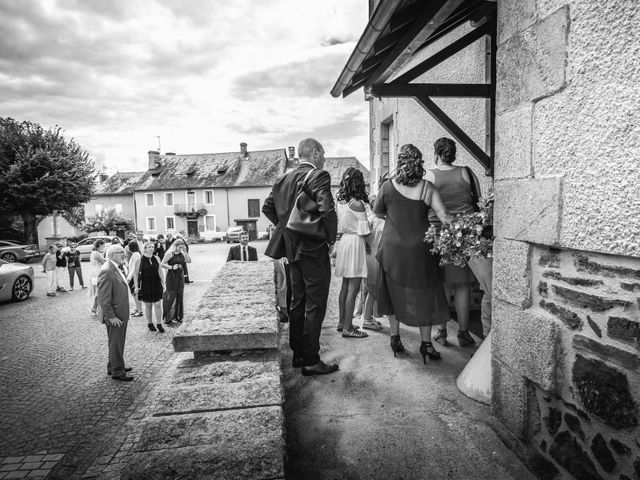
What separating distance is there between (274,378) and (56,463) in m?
2.24

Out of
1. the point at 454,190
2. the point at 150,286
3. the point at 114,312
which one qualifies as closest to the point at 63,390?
the point at 114,312

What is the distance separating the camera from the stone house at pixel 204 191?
43812 millimetres

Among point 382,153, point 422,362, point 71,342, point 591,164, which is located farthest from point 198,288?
point 591,164

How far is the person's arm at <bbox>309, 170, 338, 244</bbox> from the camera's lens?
10.1 ft

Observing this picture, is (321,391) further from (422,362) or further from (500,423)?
(500,423)

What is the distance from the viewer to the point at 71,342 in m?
6.67

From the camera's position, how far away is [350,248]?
4.45 metres

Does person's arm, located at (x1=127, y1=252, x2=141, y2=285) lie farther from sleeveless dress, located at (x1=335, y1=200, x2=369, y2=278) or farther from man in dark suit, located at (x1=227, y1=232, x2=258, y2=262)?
sleeveless dress, located at (x1=335, y1=200, x2=369, y2=278)

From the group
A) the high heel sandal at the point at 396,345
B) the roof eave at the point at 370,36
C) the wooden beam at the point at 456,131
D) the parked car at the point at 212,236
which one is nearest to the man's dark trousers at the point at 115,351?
the high heel sandal at the point at 396,345

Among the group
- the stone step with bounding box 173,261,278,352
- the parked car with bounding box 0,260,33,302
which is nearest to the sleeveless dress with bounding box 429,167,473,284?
the stone step with bounding box 173,261,278,352

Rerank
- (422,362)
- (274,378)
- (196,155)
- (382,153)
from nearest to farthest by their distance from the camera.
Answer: (274,378)
(422,362)
(382,153)
(196,155)

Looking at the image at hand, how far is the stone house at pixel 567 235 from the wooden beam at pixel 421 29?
1.7 inches

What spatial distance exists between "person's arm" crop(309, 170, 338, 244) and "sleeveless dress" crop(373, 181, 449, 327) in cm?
62

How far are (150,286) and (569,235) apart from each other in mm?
6953
